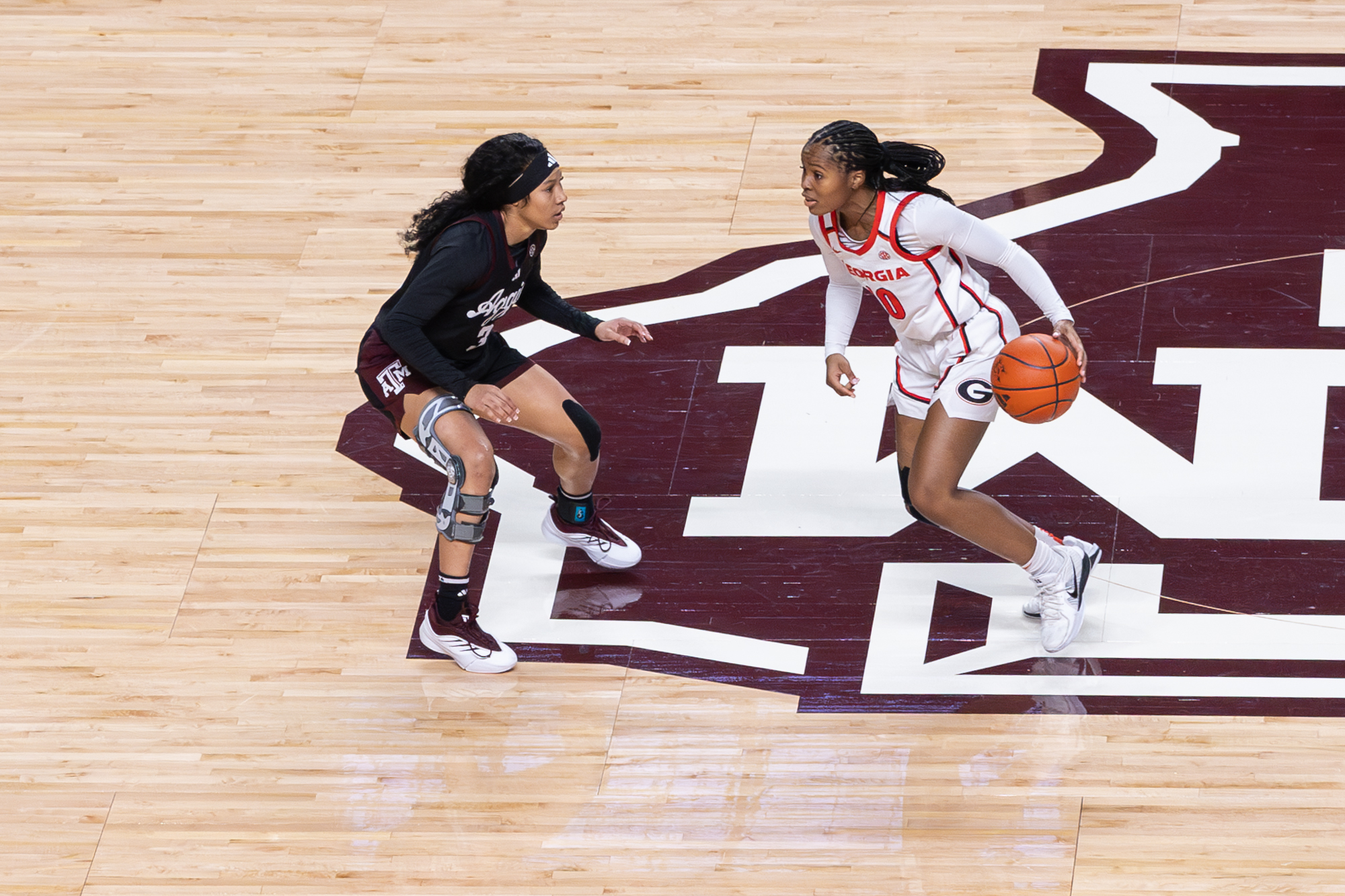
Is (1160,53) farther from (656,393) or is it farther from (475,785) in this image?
(475,785)

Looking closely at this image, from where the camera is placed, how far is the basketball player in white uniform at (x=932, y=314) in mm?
4527

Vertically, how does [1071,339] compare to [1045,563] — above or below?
above

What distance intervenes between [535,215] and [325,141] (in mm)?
2917

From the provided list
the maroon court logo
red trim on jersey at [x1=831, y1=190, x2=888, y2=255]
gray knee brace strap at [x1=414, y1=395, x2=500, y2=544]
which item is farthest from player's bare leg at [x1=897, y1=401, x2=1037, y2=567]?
gray knee brace strap at [x1=414, y1=395, x2=500, y2=544]

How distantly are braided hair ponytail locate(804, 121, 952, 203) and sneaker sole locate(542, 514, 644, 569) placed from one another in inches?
58.7

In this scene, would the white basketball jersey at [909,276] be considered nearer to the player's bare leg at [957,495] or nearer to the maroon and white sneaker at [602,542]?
the player's bare leg at [957,495]

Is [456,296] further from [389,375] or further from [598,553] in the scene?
[598,553]

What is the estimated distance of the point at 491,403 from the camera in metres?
4.58

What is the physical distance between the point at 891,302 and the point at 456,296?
126cm

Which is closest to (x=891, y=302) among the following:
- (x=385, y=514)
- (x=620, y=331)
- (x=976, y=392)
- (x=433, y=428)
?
(x=976, y=392)

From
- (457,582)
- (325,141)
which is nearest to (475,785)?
(457,582)

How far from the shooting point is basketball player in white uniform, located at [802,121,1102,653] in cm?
453

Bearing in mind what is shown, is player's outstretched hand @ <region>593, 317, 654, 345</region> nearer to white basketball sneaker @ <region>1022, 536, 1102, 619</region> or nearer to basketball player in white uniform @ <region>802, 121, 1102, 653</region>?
basketball player in white uniform @ <region>802, 121, 1102, 653</region>

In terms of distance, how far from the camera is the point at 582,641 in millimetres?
5121
